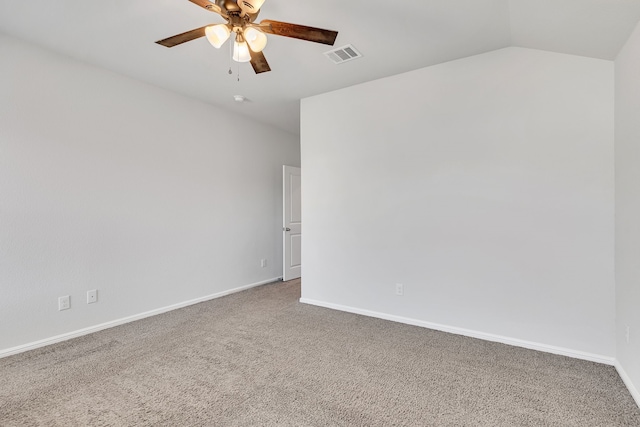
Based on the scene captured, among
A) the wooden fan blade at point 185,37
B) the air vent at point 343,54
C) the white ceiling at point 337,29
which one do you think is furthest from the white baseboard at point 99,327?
the air vent at point 343,54

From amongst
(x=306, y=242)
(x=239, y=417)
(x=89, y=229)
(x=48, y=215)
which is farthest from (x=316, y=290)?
(x=48, y=215)

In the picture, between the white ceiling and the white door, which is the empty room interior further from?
the white door

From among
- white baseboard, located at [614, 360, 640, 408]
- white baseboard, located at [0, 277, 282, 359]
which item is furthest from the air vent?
white baseboard, located at [0, 277, 282, 359]

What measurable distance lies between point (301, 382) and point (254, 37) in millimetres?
2239

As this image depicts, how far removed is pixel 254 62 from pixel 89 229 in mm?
2282

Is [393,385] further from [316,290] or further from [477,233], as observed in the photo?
[316,290]

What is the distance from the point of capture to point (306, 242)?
155 inches

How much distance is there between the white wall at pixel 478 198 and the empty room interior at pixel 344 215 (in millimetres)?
17

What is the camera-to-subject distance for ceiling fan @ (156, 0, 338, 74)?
1708 mm

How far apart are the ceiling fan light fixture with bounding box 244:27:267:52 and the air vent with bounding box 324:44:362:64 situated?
3.26 feet

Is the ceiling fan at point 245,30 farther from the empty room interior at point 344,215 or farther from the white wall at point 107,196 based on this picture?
the white wall at point 107,196

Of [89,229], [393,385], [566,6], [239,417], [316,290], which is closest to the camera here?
[239,417]

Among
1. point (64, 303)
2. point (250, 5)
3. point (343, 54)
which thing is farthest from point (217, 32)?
point (64, 303)

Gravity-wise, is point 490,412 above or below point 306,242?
below
